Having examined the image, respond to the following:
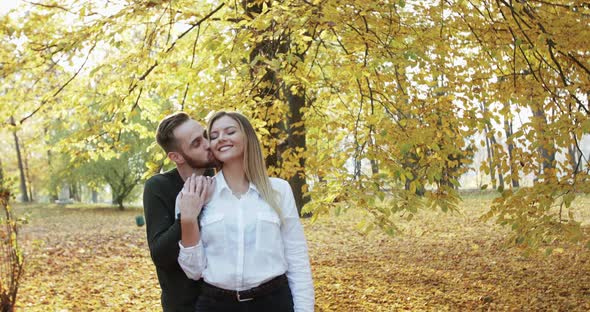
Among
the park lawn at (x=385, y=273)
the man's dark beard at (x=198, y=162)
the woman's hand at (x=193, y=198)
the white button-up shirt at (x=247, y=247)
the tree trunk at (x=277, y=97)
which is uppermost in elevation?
the tree trunk at (x=277, y=97)

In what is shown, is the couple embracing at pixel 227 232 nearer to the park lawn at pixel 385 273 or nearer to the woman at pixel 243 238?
the woman at pixel 243 238

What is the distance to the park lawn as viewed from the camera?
6.63 metres

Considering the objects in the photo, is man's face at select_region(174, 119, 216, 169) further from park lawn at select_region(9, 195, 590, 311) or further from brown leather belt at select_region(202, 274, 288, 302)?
park lawn at select_region(9, 195, 590, 311)

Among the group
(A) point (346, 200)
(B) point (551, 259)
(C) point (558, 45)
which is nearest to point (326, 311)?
(A) point (346, 200)

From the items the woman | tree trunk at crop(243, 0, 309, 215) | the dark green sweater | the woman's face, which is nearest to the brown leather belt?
the woman

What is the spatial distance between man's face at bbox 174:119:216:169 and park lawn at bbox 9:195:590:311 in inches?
135

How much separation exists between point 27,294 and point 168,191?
636 cm

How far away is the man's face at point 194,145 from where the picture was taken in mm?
2502

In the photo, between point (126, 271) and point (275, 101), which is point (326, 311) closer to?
point (275, 101)

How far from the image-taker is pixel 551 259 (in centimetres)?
846

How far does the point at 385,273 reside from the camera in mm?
8195

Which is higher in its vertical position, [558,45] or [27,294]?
[558,45]

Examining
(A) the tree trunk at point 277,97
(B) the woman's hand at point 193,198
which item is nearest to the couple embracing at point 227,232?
(B) the woman's hand at point 193,198

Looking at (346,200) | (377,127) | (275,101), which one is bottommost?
(346,200)
